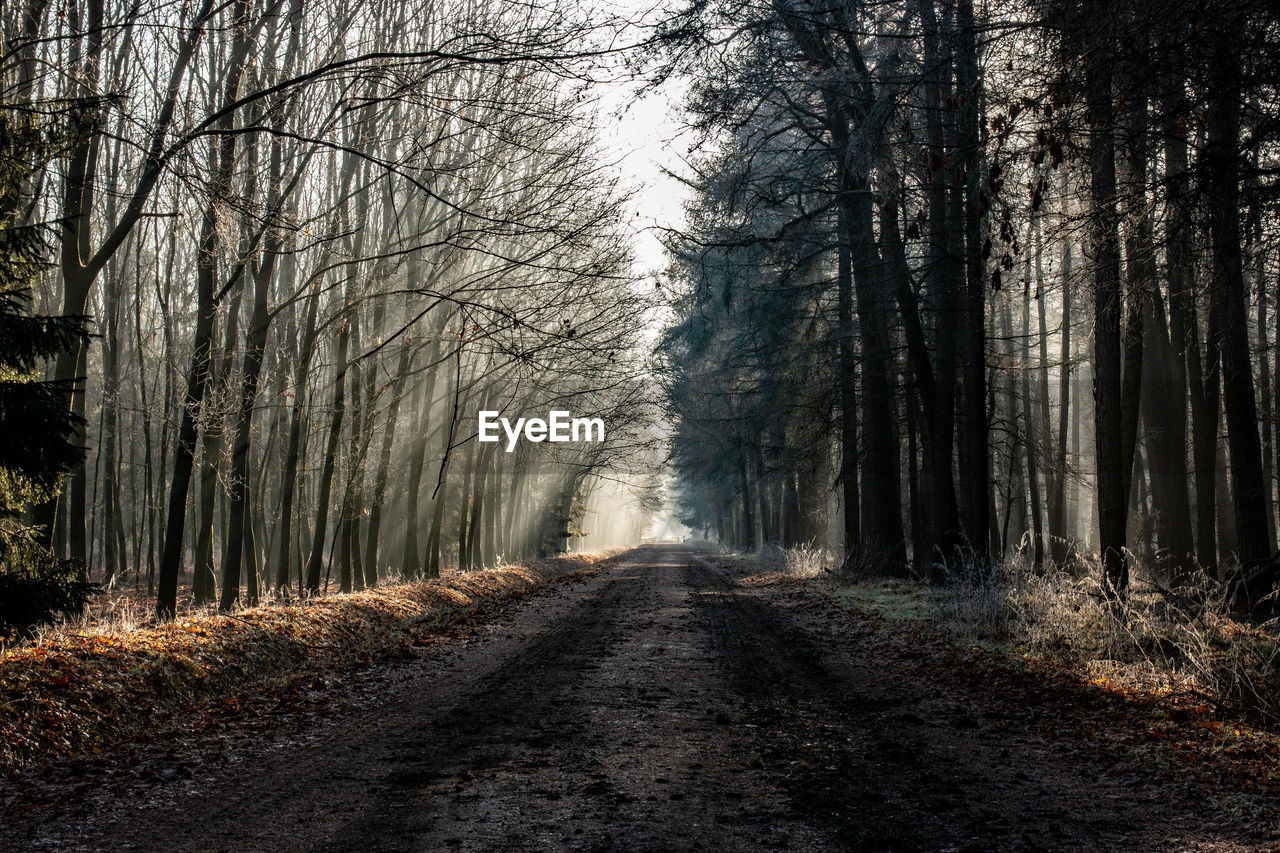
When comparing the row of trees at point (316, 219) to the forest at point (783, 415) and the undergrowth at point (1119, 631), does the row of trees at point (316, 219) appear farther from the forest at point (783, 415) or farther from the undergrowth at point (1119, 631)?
the undergrowth at point (1119, 631)

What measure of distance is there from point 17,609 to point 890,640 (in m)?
9.26

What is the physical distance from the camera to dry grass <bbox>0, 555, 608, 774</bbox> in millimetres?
6254

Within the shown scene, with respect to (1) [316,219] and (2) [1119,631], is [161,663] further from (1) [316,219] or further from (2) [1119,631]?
(2) [1119,631]

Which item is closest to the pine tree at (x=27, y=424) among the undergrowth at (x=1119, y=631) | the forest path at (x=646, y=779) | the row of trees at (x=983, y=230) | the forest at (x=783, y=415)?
the forest at (x=783, y=415)

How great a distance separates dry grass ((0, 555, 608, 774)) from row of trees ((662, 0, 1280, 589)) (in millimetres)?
7277

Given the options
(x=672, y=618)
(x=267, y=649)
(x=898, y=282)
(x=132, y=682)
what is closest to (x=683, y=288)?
(x=898, y=282)

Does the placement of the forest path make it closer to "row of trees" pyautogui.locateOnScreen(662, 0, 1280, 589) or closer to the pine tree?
the pine tree

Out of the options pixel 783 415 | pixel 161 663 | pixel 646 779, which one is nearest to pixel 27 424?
pixel 161 663

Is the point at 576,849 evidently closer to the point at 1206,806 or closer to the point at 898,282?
the point at 1206,806

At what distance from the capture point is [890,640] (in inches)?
448

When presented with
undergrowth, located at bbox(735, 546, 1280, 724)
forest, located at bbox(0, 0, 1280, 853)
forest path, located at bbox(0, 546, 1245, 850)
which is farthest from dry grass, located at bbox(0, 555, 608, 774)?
undergrowth, located at bbox(735, 546, 1280, 724)

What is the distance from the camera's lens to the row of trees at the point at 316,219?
820 cm

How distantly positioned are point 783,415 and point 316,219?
13.2 meters

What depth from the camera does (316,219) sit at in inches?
460
